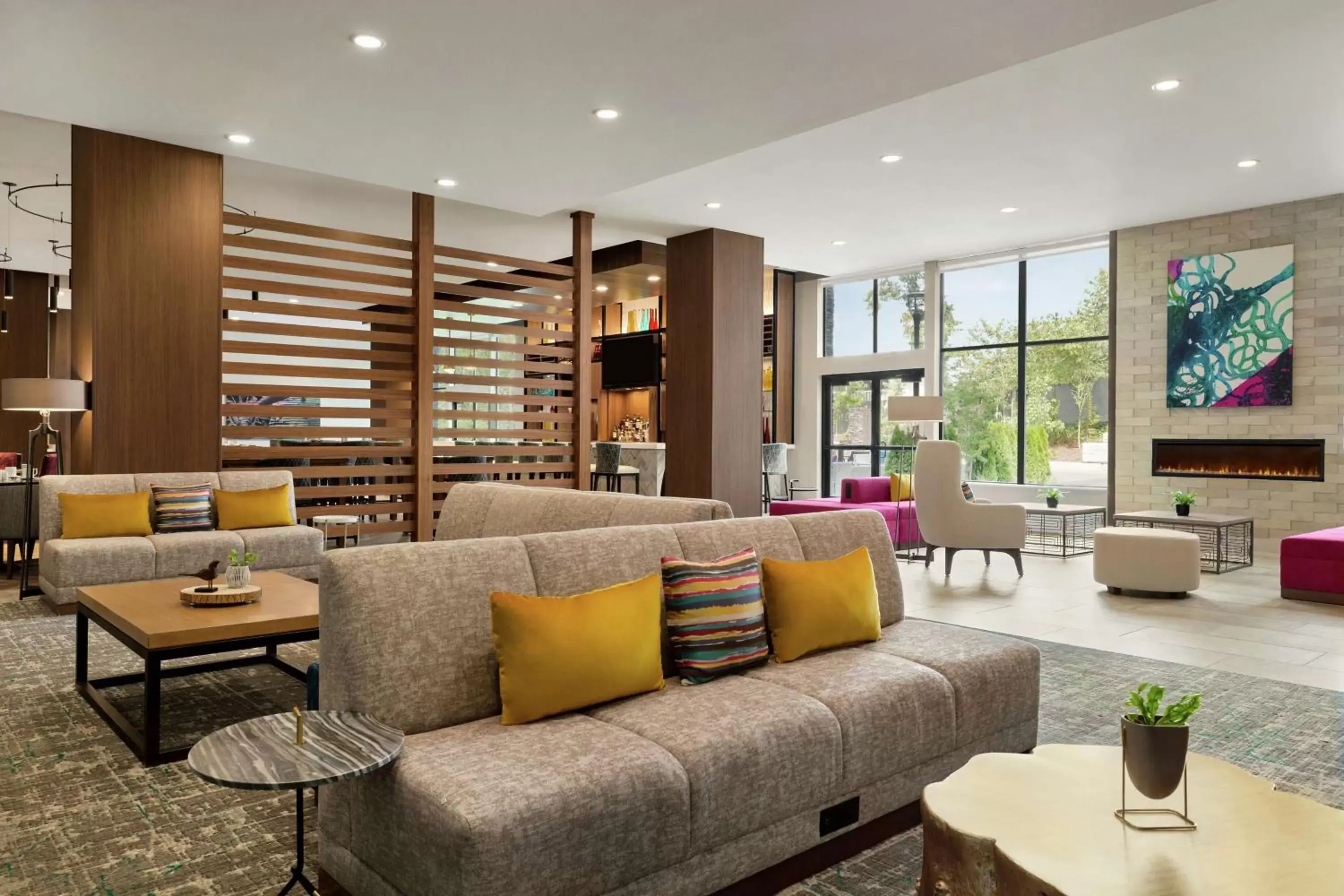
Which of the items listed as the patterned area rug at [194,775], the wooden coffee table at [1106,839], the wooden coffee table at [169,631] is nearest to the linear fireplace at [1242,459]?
the patterned area rug at [194,775]

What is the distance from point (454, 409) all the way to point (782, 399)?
509 cm

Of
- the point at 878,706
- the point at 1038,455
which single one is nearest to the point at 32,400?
the point at 878,706

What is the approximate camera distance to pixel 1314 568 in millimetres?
5910

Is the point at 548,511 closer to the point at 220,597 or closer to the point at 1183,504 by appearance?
the point at 220,597

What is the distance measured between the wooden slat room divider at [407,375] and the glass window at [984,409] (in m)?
4.58

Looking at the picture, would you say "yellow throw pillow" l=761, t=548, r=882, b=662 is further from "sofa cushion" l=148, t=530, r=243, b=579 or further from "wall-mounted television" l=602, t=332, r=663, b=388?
"wall-mounted television" l=602, t=332, r=663, b=388

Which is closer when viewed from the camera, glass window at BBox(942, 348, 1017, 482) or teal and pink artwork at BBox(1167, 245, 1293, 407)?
teal and pink artwork at BBox(1167, 245, 1293, 407)

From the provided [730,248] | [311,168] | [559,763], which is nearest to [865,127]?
[730,248]

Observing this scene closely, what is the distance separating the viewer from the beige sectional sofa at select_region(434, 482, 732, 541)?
123 inches

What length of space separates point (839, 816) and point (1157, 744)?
2.83 ft

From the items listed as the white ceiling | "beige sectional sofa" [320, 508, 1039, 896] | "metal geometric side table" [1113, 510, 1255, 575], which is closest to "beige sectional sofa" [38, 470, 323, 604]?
the white ceiling

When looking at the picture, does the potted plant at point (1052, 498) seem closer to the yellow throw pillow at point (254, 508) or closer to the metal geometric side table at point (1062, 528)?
the metal geometric side table at point (1062, 528)

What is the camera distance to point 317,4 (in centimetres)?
397

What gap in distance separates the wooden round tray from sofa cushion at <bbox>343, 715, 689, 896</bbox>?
1856 mm
